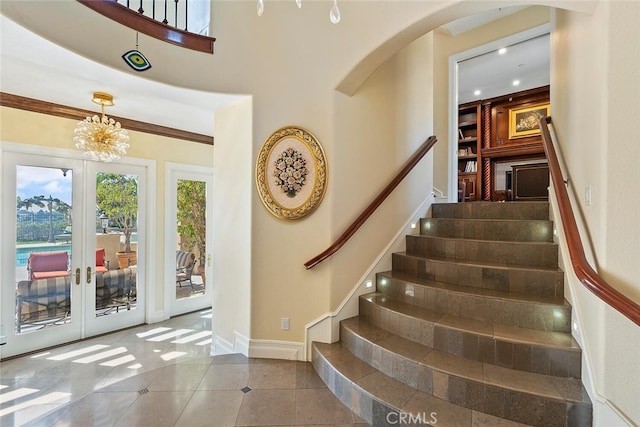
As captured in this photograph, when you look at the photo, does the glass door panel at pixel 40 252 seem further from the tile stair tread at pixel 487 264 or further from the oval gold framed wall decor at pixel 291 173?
the tile stair tread at pixel 487 264

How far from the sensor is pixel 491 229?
2.86m

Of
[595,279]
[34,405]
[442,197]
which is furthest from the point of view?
[442,197]

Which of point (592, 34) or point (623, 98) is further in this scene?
point (592, 34)

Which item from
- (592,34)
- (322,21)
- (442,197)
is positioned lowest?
(442,197)

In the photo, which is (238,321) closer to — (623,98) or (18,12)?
(18,12)

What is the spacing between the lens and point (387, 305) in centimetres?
250

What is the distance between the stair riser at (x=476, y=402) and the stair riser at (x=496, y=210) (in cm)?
190

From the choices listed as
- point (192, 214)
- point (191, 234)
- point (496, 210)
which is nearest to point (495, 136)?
point (496, 210)

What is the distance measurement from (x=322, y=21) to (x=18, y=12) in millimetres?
2194

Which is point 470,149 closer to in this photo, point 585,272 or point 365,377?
point 585,272

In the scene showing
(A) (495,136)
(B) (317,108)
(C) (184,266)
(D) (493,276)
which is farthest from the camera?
(A) (495,136)

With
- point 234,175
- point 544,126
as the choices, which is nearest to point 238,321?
point 234,175

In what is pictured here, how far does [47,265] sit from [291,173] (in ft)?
10.7

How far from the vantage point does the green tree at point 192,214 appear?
4566 millimetres
